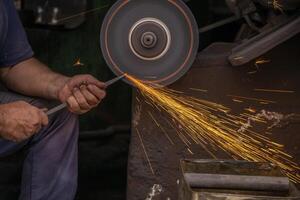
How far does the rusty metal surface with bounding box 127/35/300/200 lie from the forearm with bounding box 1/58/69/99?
30cm

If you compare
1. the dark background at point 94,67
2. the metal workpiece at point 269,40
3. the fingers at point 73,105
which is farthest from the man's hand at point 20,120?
the dark background at point 94,67

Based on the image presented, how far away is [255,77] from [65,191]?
2.54 feet

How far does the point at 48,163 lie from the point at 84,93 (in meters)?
0.29

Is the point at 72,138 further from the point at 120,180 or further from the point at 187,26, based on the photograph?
the point at 120,180

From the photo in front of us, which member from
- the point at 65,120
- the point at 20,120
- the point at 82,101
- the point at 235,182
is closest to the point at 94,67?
the point at 65,120

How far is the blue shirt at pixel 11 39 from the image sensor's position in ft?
7.06

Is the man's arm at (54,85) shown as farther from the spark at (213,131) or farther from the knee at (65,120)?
the spark at (213,131)

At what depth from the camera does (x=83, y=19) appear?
10.3 ft

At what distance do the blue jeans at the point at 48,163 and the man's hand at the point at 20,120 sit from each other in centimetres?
13

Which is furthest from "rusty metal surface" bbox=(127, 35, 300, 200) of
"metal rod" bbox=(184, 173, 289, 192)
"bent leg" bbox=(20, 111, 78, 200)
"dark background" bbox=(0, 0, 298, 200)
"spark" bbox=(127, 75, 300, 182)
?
"dark background" bbox=(0, 0, 298, 200)

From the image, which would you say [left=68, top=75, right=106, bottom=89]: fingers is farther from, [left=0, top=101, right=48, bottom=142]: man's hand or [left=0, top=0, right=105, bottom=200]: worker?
[left=0, top=101, right=48, bottom=142]: man's hand

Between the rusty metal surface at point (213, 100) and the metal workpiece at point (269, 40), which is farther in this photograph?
the rusty metal surface at point (213, 100)

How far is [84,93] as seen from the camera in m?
1.95

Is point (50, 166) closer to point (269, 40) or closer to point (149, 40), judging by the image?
point (149, 40)
